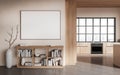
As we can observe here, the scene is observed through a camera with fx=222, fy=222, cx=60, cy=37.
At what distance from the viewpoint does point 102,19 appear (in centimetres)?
1423

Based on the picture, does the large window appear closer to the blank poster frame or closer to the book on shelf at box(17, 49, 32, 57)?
the blank poster frame

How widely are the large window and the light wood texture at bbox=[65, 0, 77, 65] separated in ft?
17.0

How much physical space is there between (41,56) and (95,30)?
656 centimetres

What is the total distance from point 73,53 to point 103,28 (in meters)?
5.78

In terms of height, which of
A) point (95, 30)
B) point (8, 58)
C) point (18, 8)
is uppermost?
point (18, 8)

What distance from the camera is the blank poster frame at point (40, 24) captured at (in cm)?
868

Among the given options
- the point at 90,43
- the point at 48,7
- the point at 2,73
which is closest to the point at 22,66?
the point at 2,73

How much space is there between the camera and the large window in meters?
14.2

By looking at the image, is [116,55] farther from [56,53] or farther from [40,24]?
[40,24]

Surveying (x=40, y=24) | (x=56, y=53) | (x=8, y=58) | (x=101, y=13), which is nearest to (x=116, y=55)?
(x=56, y=53)

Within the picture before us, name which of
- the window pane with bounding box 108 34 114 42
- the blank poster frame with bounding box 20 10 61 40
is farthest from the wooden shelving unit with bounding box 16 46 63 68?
the window pane with bounding box 108 34 114 42

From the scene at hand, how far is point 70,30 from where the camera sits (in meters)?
9.05

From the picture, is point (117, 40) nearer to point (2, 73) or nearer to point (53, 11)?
point (53, 11)

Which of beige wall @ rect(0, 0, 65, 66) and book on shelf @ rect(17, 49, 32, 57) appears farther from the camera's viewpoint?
beige wall @ rect(0, 0, 65, 66)
